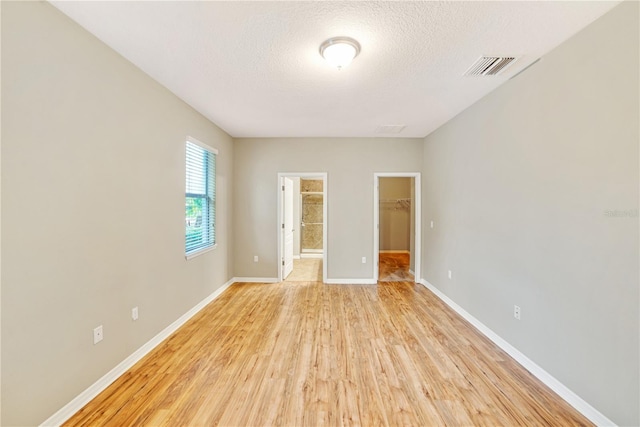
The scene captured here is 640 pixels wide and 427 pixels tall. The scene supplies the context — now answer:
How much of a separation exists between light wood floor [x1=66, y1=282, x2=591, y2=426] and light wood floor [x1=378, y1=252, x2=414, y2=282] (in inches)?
67.7

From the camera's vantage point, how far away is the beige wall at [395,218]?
7961mm

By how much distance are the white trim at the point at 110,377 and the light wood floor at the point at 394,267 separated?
3481 millimetres

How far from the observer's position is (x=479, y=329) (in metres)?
2.96

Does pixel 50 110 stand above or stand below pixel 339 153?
below

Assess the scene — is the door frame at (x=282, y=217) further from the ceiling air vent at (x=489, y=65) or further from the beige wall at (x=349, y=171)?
the ceiling air vent at (x=489, y=65)

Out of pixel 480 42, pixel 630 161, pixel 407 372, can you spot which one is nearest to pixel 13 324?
pixel 407 372

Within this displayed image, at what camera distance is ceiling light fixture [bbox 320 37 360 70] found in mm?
1913

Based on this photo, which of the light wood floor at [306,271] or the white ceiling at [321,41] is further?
the light wood floor at [306,271]

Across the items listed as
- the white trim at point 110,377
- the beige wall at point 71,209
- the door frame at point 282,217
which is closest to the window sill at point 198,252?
the beige wall at point 71,209

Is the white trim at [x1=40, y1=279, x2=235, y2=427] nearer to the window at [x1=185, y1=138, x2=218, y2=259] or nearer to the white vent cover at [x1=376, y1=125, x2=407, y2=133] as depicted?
the window at [x1=185, y1=138, x2=218, y2=259]

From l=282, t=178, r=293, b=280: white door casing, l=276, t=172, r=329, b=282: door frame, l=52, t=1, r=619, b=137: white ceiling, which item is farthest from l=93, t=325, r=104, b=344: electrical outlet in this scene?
l=282, t=178, r=293, b=280: white door casing

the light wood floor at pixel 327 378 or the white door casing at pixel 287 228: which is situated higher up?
the white door casing at pixel 287 228

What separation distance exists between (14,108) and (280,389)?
2.42 metres

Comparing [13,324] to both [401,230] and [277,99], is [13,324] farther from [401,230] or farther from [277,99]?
[401,230]
